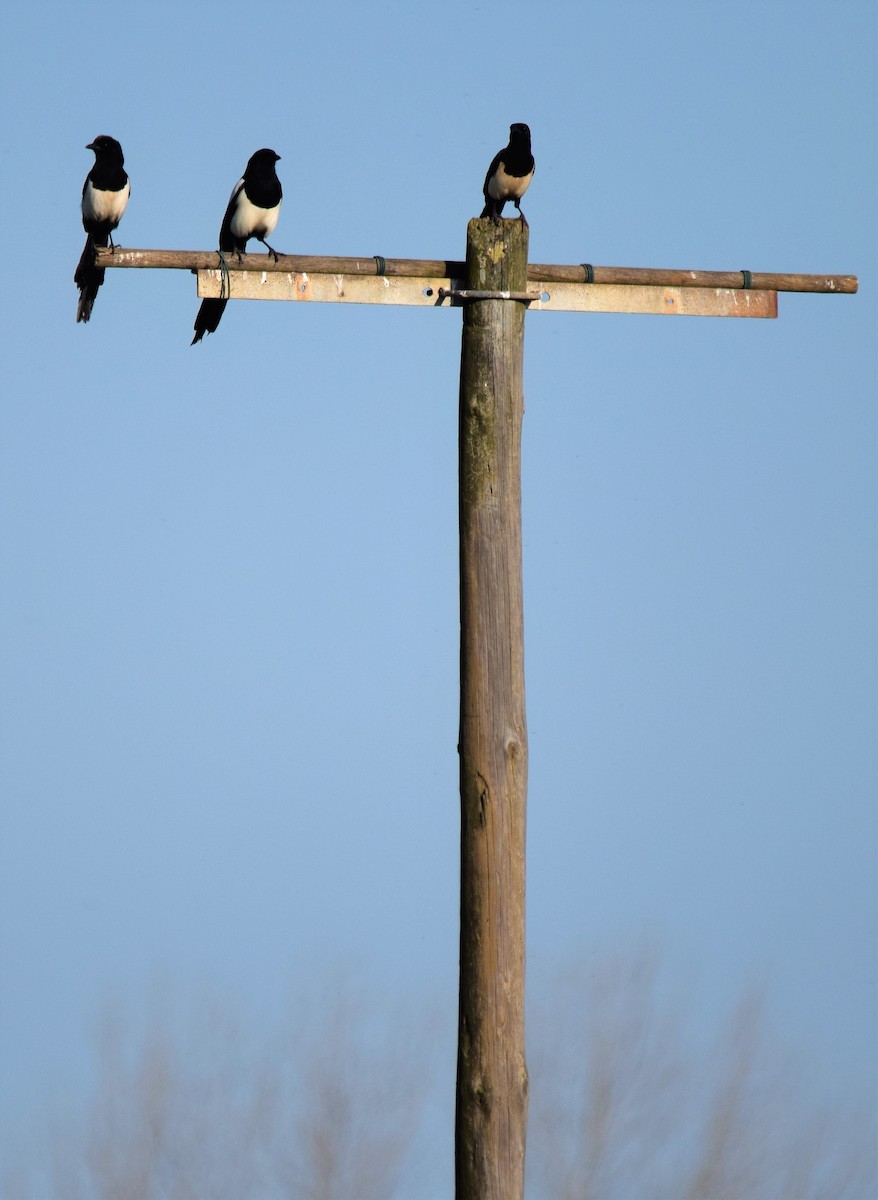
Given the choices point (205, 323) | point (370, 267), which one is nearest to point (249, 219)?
point (205, 323)

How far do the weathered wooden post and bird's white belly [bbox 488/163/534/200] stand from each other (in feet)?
7.28

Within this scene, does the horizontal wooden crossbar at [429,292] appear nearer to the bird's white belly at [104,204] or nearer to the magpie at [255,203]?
the magpie at [255,203]

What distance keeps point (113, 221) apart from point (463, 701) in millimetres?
5866

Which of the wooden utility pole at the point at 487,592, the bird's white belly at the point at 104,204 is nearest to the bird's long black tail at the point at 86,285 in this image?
the bird's white belly at the point at 104,204

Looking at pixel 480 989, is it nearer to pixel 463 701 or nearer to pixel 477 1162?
pixel 477 1162

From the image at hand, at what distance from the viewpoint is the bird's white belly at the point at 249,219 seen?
31.7 ft

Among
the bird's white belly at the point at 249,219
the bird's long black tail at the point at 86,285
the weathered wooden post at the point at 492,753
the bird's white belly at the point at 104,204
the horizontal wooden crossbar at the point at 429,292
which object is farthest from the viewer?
the bird's white belly at the point at 104,204

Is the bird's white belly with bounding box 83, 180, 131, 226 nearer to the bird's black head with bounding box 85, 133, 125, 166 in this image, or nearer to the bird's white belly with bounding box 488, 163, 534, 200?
the bird's black head with bounding box 85, 133, 125, 166

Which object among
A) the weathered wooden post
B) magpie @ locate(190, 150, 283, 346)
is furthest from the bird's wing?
the weathered wooden post

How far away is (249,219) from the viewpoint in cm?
967

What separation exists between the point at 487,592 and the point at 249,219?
4966mm

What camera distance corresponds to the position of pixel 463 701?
17.8 feet

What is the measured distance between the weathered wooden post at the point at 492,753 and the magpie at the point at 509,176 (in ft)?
7.25

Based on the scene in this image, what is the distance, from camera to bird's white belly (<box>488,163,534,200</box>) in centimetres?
778
